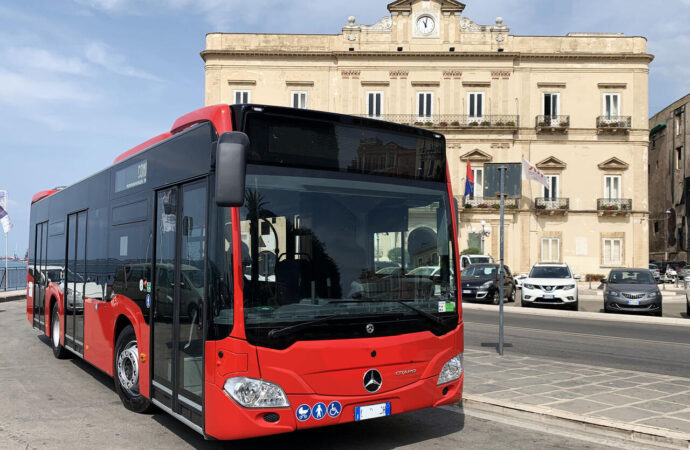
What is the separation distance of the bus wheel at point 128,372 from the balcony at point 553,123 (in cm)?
4379

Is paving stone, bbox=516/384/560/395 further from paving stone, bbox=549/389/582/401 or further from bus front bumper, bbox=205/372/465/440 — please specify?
bus front bumper, bbox=205/372/465/440

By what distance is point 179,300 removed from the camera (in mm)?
6082

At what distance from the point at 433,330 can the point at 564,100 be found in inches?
1784

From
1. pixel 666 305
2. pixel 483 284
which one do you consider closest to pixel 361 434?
pixel 483 284

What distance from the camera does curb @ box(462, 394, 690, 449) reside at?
632 centimetres

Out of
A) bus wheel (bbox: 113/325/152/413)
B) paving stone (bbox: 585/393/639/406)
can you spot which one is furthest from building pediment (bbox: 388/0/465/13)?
bus wheel (bbox: 113/325/152/413)

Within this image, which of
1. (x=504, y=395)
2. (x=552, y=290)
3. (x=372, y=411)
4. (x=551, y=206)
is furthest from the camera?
(x=551, y=206)

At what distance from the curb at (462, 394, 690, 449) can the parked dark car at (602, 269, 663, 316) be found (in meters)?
14.8

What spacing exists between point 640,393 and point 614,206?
41820 millimetres

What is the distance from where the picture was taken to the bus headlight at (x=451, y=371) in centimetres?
624

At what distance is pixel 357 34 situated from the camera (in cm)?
4762

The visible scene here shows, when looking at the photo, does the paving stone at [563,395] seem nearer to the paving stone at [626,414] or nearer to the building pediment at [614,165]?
the paving stone at [626,414]

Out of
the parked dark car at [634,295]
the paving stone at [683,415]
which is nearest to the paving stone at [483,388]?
the paving stone at [683,415]

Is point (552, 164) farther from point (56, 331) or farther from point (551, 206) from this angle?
point (56, 331)
